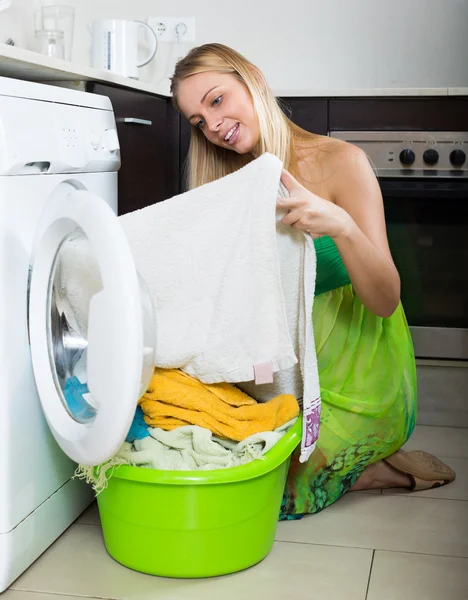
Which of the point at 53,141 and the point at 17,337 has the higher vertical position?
the point at 53,141

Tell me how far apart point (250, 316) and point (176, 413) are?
8.4 inches

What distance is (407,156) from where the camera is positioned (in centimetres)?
230

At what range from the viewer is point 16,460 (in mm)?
1438

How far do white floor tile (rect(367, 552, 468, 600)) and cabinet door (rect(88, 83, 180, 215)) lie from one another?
914 millimetres

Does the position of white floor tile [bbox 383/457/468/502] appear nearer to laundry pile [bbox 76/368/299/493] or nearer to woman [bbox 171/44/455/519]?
woman [bbox 171/44/455/519]

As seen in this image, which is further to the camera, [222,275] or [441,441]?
[441,441]

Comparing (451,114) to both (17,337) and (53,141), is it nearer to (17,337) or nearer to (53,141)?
(53,141)

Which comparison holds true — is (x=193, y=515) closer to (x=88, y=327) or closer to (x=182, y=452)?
(x=182, y=452)

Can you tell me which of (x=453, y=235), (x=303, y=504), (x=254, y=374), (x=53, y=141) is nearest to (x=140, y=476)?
(x=254, y=374)

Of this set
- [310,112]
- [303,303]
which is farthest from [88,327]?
[310,112]

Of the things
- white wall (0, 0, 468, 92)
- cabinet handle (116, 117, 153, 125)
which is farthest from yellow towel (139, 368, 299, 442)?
white wall (0, 0, 468, 92)

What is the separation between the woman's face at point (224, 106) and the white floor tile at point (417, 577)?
2.76 ft

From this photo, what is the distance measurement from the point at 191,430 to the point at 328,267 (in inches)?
18.6

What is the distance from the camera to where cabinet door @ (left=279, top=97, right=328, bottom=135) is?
7.63 feet
